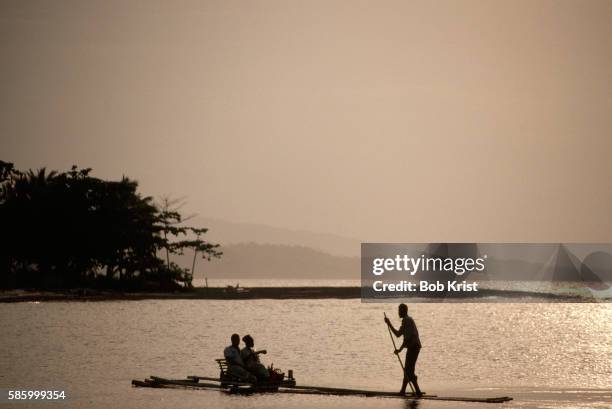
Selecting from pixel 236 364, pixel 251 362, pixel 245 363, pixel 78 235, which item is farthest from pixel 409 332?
pixel 78 235

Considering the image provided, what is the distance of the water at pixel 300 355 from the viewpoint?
33.2m

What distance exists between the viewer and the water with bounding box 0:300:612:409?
109 ft

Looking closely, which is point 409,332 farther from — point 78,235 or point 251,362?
point 78,235

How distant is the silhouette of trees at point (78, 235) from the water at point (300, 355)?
12.2 metres

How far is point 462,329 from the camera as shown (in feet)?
285

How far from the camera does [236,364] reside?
33.3m

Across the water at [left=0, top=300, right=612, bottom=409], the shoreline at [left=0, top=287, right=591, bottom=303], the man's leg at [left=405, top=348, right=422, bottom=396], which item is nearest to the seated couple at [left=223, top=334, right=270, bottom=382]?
the water at [left=0, top=300, right=612, bottom=409]

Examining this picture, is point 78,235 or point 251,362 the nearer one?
point 251,362

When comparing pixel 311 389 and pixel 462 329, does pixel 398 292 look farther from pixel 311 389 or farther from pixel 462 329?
pixel 311 389

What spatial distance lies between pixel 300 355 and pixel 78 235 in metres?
68.7

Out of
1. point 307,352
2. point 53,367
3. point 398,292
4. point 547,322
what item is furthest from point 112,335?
point 398,292

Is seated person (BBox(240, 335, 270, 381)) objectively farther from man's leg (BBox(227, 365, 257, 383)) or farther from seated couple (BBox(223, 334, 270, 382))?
man's leg (BBox(227, 365, 257, 383))

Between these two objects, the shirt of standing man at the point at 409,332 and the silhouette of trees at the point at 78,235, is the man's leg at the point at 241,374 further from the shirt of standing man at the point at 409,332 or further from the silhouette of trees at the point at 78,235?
the silhouette of trees at the point at 78,235

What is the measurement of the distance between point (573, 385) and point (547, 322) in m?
69.1
